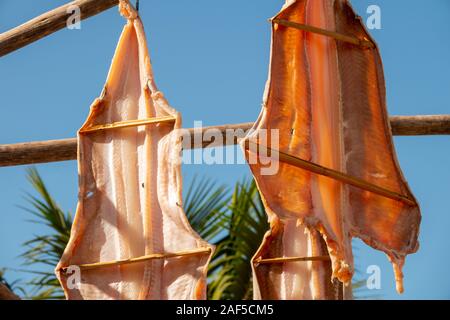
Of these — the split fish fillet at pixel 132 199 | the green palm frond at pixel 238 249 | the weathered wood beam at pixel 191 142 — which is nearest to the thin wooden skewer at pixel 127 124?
the split fish fillet at pixel 132 199

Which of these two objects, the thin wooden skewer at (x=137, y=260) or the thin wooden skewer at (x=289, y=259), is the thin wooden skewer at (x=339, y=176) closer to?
the thin wooden skewer at (x=289, y=259)

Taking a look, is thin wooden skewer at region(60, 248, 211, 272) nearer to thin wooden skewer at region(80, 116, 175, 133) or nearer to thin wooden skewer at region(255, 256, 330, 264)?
thin wooden skewer at region(255, 256, 330, 264)

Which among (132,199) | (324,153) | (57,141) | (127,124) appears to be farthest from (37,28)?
(324,153)

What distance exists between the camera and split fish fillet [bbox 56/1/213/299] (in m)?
5.33

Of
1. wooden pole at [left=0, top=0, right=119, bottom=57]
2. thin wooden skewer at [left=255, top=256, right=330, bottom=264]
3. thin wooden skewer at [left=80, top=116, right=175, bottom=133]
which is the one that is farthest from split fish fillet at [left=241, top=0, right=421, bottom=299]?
wooden pole at [left=0, top=0, right=119, bottom=57]

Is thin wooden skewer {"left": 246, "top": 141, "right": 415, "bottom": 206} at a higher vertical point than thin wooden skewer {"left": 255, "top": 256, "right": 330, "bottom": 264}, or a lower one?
higher

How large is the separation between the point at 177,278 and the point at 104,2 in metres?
2.09

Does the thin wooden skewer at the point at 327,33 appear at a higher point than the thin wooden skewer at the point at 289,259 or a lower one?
higher

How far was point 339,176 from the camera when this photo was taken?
543cm

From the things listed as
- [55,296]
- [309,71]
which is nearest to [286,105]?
[309,71]

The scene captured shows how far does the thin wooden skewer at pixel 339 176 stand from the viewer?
17.4 ft

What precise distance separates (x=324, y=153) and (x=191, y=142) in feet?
4.70

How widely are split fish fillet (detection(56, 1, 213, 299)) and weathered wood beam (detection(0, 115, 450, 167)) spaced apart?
102 cm

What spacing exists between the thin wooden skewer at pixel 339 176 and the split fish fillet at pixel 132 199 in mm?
535
